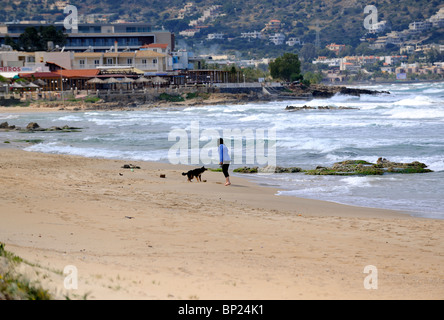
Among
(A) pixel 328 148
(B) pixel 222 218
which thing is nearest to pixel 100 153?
(A) pixel 328 148

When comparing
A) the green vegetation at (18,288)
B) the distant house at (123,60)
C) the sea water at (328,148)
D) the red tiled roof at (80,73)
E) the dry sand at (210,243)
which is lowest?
the sea water at (328,148)

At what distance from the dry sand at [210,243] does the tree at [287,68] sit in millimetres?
83237

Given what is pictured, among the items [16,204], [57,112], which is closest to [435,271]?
[16,204]

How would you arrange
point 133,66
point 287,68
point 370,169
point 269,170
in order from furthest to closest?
point 287,68
point 133,66
point 269,170
point 370,169

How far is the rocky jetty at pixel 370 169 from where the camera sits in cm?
1841

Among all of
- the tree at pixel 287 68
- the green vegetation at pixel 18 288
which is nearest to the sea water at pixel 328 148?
the green vegetation at pixel 18 288

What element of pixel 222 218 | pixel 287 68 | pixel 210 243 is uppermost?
pixel 287 68

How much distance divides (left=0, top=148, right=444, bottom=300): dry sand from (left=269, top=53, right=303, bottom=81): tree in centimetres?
8324

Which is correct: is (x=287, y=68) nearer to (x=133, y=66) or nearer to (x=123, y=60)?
(x=133, y=66)

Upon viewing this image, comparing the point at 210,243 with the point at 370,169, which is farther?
the point at 370,169

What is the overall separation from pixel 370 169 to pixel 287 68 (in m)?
78.5

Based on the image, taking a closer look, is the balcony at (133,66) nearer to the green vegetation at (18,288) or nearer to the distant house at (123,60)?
the distant house at (123,60)

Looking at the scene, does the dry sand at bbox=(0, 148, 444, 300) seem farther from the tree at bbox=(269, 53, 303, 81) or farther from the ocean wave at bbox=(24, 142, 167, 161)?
the tree at bbox=(269, 53, 303, 81)

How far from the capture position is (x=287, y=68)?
95938 millimetres
